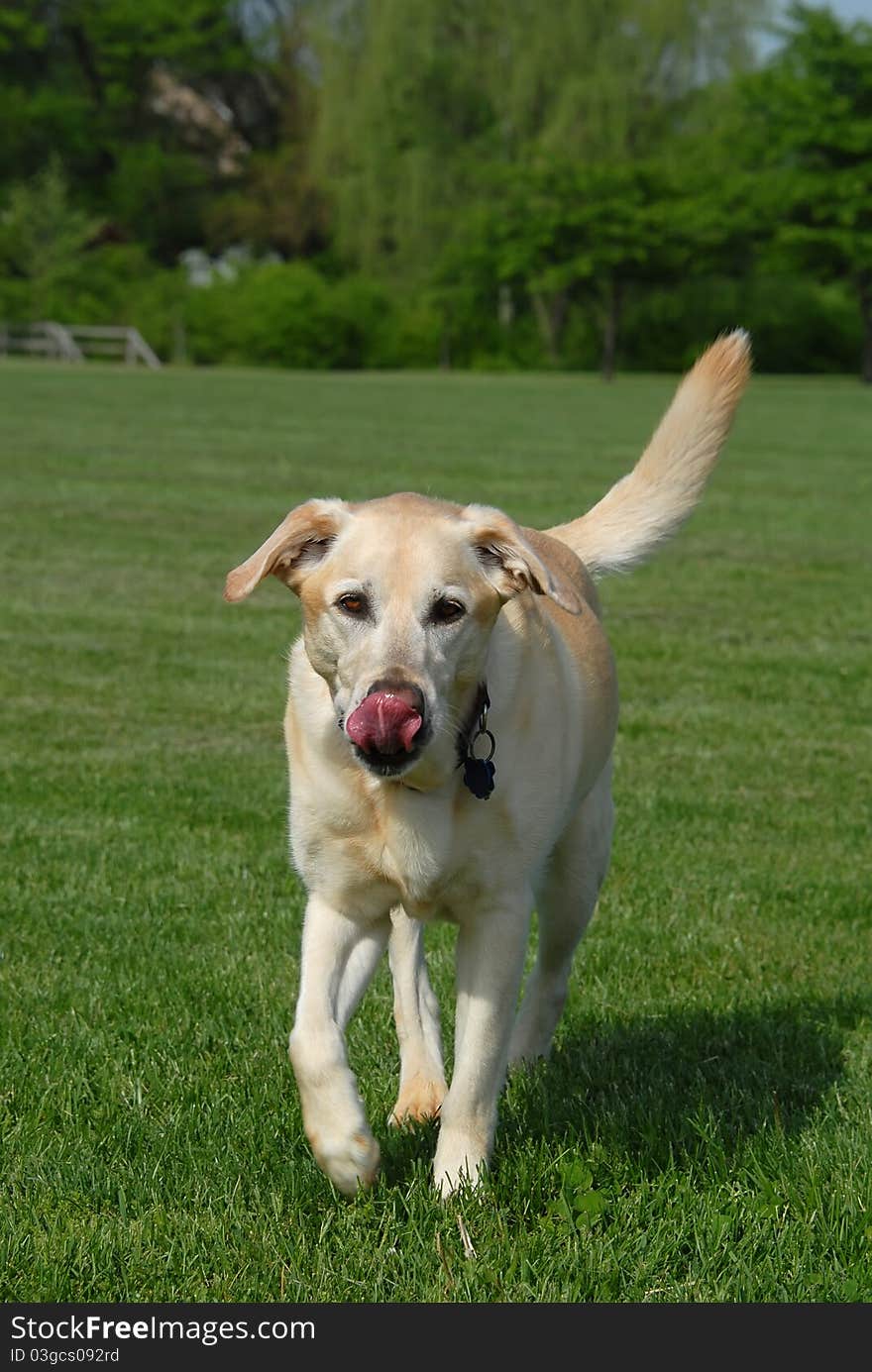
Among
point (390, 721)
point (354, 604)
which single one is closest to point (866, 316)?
point (354, 604)

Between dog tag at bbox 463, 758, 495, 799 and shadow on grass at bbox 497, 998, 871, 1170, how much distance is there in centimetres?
86

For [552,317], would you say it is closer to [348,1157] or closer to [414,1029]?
[414,1029]

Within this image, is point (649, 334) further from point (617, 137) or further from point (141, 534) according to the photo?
point (141, 534)

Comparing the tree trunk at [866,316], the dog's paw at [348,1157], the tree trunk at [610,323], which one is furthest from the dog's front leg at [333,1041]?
the tree trunk at [866,316]

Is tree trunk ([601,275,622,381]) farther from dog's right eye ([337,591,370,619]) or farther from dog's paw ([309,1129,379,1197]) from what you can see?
dog's paw ([309,1129,379,1197])

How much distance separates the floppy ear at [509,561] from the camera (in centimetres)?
366

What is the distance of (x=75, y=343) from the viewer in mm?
62156

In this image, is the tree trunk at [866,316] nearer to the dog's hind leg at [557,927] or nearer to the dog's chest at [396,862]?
the dog's hind leg at [557,927]

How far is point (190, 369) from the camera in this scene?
58812 mm

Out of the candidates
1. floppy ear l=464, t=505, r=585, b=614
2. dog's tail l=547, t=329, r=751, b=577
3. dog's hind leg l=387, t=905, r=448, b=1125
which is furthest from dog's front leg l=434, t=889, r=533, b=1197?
dog's tail l=547, t=329, r=751, b=577

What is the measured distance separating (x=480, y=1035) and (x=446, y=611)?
0.91 m

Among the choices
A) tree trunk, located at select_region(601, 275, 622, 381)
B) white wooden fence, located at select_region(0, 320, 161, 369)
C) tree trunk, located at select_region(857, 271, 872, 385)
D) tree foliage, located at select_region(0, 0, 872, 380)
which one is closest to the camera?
tree trunk, located at select_region(857, 271, 872, 385)

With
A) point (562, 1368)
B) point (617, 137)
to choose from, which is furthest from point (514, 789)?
point (617, 137)

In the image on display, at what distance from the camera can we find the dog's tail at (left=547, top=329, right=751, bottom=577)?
17.0 ft
